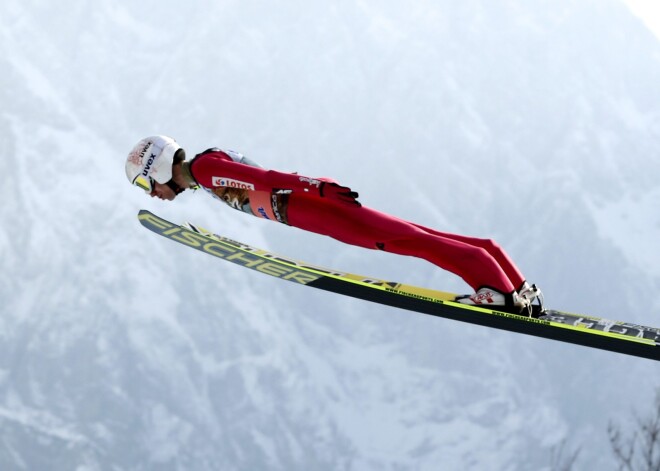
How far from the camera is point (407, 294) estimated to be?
11.2 meters

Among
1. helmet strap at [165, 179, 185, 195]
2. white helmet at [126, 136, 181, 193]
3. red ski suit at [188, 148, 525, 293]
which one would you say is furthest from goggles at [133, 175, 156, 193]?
red ski suit at [188, 148, 525, 293]

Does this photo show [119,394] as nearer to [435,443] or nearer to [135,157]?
[435,443]

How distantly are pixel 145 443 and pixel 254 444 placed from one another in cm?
1767

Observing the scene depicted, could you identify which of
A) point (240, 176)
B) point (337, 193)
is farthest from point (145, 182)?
point (337, 193)

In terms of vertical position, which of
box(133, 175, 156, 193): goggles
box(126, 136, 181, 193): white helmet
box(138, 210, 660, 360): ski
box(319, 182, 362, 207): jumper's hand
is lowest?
box(138, 210, 660, 360): ski

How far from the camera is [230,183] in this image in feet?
38.5

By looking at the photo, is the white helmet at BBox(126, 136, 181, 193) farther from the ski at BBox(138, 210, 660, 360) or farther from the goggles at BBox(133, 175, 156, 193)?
the ski at BBox(138, 210, 660, 360)

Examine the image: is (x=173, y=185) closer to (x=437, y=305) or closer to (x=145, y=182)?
(x=145, y=182)

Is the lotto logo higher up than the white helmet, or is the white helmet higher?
the white helmet

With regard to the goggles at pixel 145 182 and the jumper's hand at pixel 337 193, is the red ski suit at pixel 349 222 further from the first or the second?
the goggles at pixel 145 182

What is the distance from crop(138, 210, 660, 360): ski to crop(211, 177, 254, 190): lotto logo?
1.07 metres

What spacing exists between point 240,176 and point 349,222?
4.76ft

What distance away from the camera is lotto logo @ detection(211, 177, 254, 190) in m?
11.6

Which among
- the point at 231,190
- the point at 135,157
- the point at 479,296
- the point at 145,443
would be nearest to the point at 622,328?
the point at 479,296
